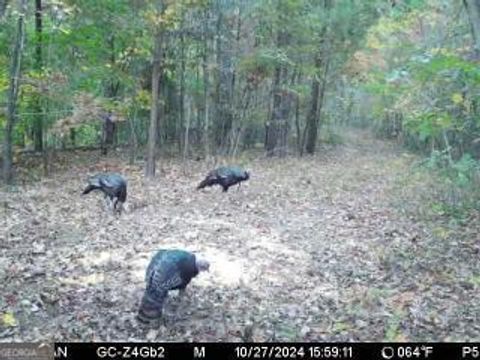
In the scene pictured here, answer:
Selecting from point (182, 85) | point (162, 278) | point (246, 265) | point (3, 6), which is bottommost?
point (246, 265)

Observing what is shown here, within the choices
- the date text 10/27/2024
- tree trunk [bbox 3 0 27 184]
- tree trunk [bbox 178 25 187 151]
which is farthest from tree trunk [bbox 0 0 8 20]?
the date text 10/27/2024

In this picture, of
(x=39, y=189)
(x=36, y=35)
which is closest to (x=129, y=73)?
(x=36, y=35)

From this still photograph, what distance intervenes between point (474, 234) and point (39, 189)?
1150 cm

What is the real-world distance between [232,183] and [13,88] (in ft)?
22.3

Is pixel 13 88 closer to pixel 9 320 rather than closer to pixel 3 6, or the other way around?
pixel 3 6

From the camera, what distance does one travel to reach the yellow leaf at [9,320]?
7.12m

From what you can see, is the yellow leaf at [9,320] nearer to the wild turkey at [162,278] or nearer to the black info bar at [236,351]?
the black info bar at [236,351]

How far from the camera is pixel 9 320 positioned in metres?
7.21

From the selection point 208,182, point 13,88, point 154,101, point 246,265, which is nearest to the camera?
point 246,265

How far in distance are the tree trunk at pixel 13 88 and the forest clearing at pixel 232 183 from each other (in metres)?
0.06

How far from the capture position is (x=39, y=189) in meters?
17.0

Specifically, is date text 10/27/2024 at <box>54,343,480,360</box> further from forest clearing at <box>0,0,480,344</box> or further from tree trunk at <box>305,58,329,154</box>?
tree trunk at <box>305,58,329,154</box>

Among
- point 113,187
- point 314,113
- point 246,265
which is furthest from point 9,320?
point 314,113

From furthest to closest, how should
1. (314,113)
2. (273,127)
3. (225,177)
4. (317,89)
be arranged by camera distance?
(314,113) → (317,89) → (273,127) → (225,177)
